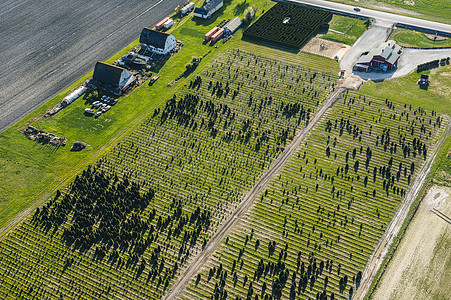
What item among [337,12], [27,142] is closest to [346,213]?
[27,142]

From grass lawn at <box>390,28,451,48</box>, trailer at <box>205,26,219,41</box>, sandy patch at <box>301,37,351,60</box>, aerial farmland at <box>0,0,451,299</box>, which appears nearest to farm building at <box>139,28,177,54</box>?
aerial farmland at <box>0,0,451,299</box>

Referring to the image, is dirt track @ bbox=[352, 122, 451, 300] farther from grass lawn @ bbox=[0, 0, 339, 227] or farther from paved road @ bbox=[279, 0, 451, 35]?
paved road @ bbox=[279, 0, 451, 35]

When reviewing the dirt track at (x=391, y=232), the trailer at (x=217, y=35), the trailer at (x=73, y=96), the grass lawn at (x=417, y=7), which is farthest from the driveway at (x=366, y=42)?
the trailer at (x=73, y=96)

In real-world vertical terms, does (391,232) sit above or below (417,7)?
below

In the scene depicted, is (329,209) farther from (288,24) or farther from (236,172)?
(288,24)

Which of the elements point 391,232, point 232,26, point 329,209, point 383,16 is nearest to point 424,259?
point 391,232

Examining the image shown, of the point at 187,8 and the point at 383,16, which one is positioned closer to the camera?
the point at 383,16

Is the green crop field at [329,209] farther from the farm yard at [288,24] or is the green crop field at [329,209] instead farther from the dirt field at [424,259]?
the farm yard at [288,24]
